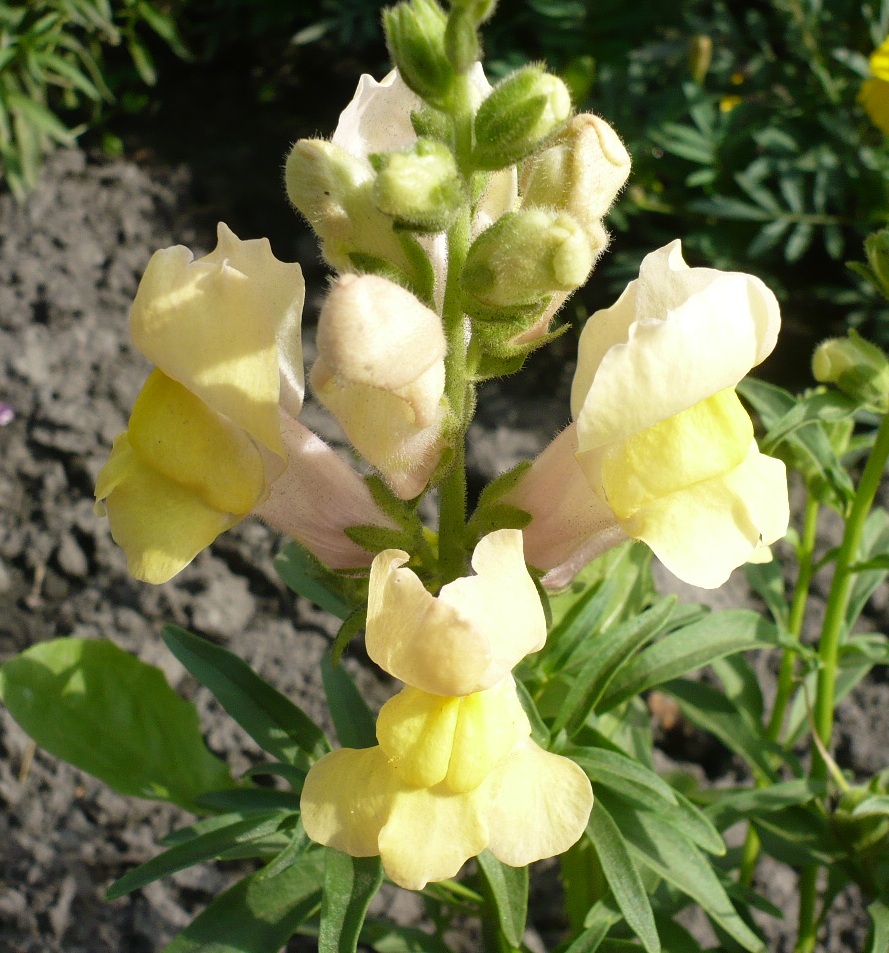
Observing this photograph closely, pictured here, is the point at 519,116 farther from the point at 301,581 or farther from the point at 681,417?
the point at 301,581

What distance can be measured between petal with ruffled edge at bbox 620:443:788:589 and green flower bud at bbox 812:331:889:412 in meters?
0.41

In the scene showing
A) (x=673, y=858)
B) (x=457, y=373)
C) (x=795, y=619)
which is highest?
(x=457, y=373)

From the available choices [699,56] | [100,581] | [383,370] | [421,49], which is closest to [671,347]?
[383,370]

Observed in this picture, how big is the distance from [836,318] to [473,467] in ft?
3.55

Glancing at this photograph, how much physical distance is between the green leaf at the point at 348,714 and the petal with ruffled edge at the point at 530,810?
15.7 inches

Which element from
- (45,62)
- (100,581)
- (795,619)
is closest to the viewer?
(795,619)

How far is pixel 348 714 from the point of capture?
125 cm

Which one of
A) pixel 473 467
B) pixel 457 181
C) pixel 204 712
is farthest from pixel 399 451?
pixel 473 467

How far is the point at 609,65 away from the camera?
8.79ft

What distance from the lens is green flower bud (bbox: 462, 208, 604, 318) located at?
81 centimetres

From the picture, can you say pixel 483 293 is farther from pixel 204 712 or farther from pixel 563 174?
pixel 204 712

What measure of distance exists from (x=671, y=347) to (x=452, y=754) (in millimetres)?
382

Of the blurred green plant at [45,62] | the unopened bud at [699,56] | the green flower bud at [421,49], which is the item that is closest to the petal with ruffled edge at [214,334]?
the green flower bud at [421,49]

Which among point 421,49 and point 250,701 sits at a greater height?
point 421,49
